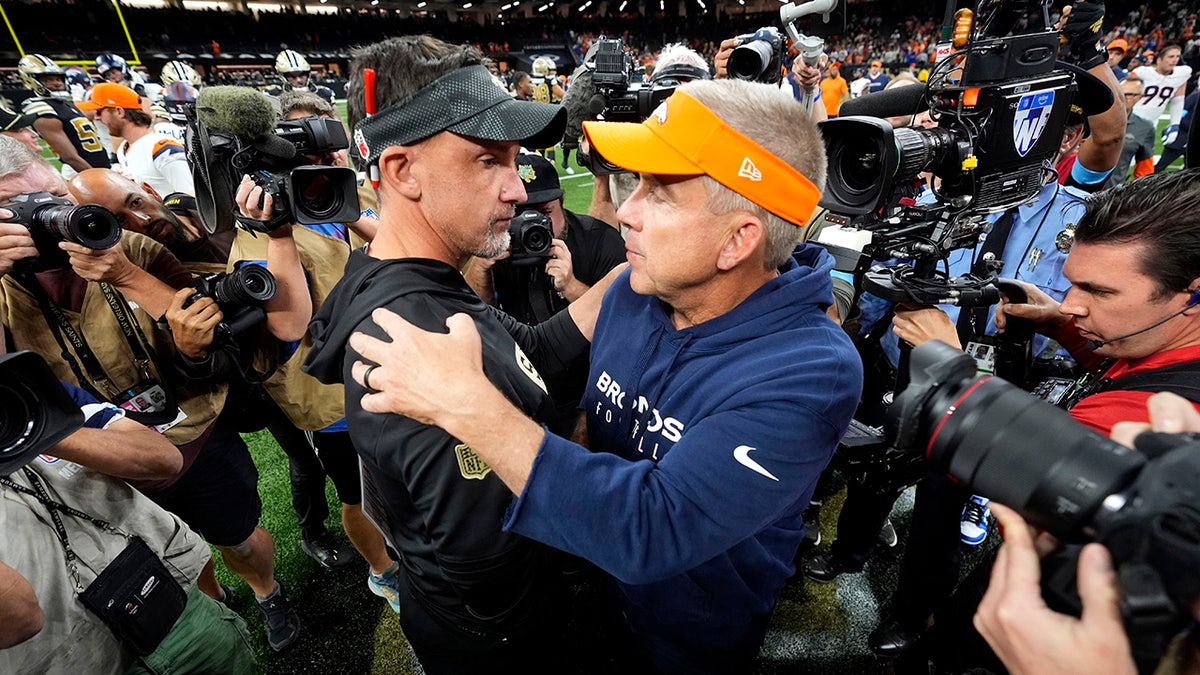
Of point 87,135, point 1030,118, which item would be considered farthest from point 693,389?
point 87,135

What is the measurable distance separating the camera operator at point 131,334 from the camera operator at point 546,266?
1.13 metres

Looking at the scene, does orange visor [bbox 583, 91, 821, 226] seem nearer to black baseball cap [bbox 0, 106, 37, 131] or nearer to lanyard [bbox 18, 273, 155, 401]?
lanyard [bbox 18, 273, 155, 401]

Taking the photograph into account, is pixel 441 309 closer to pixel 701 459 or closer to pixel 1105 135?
pixel 701 459

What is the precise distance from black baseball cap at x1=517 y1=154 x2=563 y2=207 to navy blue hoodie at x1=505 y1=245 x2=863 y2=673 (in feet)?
3.33

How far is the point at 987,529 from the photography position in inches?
122

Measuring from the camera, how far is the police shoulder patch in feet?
3.66

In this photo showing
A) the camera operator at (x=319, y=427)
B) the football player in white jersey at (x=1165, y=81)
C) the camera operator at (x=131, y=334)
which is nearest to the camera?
the camera operator at (x=131, y=334)

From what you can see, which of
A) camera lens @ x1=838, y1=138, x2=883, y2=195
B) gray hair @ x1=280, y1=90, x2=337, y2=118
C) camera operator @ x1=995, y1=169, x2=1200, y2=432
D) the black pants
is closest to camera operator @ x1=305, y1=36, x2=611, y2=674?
camera lens @ x1=838, y1=138, x2=883, y2=195

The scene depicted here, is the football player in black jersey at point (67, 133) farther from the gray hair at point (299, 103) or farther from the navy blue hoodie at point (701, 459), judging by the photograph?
the navy blue hoodie at point (701, 459)

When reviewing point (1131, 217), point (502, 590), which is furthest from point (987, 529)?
point (502, 590)

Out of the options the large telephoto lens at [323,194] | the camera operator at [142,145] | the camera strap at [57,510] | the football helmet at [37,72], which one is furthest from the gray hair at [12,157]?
the football helmet at [37,72]

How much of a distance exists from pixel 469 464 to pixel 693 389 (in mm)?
556

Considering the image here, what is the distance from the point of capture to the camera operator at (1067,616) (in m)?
0.68

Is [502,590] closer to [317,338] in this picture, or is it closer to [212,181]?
[317,338]
